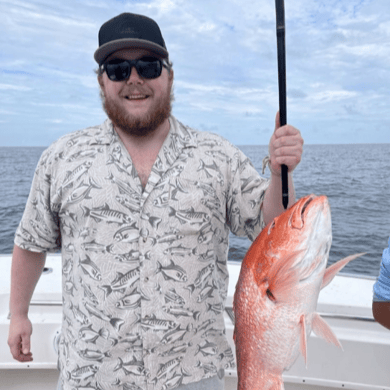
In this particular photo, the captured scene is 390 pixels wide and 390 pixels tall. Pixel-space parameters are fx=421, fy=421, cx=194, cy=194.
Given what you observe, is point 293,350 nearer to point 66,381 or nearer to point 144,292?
point 144,292

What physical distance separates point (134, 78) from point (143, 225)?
68 centimetres

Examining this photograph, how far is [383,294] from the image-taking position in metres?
1.77

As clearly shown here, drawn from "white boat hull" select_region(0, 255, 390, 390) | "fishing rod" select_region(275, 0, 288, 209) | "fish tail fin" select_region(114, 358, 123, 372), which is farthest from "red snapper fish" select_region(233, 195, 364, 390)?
"white boat hull" select_region(0, 255, 390, 390)

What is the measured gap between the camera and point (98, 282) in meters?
1.93

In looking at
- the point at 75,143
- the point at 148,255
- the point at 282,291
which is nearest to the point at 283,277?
the point at 282,291

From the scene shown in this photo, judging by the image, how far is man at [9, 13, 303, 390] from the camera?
1910 millimetres

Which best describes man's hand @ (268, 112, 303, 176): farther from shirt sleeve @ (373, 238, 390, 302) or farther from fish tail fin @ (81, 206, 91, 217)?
fish tail fin @ (81, 206, 91, 217)

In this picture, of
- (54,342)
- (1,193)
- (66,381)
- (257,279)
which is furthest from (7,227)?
(257,279)

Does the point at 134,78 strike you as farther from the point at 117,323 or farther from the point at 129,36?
the point at 117,323

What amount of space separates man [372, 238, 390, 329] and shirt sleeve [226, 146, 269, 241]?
53 cm

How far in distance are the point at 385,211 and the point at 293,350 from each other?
16.6m

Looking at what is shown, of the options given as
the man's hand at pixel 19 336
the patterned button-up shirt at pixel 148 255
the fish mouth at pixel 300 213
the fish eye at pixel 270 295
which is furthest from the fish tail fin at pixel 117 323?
the fish mouth at pixel 300 213

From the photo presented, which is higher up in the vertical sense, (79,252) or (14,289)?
(79,252)

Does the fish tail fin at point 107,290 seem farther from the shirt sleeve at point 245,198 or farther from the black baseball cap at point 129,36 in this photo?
the black baseball cap at point 129,36
